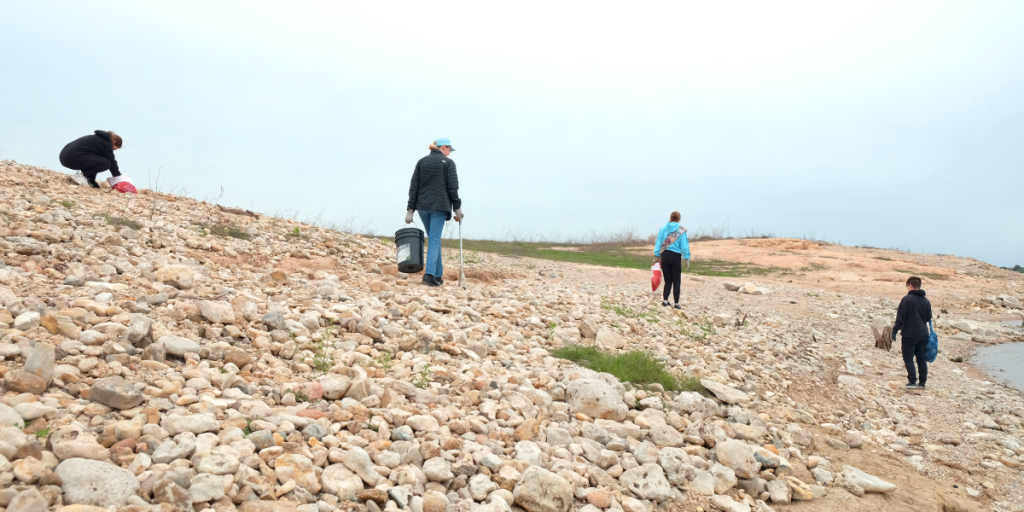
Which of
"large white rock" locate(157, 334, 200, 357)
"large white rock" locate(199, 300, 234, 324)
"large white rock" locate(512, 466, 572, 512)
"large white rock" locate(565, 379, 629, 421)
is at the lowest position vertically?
"large white rock" locate(512, 466, 572, 512)

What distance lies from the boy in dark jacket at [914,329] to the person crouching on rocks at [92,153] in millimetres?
12204

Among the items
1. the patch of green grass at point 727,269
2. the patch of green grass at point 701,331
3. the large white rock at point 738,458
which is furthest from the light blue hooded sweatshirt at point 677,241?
the patch of green grass at point 727,269

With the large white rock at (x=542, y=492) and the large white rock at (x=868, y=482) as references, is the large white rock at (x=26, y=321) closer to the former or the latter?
the large white rock at (x=542, y=492)

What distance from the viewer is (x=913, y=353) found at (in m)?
7.82

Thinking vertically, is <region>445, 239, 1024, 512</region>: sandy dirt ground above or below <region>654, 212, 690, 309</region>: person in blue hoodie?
below

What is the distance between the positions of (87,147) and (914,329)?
12.7 m

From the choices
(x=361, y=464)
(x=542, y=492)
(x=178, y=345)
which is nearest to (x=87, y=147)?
(x=178, y=345)

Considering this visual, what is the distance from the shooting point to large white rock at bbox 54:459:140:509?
7.69 feet

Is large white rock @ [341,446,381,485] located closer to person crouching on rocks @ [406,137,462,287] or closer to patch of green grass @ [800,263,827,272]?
person crouching on rocks @ [406,137,462,287]

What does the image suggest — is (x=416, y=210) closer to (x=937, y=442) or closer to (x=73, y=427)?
(x=73, y=427)

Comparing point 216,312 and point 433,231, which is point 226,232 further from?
point 216,312

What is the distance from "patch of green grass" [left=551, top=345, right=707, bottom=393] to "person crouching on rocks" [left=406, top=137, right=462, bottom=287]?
2.85m

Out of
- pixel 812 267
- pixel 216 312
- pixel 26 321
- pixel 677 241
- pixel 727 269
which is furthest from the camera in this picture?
pixel 812 267

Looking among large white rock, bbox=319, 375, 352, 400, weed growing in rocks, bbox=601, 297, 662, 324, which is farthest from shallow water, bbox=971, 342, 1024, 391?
large white rock, bbox=319, 375, 352, 400
